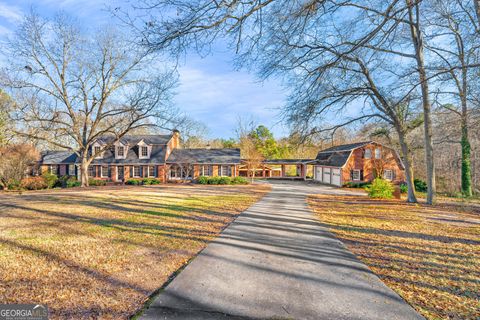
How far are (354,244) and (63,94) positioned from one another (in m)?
27.6

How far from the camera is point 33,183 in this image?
23234mm

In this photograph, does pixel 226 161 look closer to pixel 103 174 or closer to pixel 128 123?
pixel 128 123

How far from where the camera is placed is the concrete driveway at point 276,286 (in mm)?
3109

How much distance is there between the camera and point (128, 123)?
21.6 metres

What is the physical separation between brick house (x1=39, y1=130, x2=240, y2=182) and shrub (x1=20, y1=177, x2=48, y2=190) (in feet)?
16.4

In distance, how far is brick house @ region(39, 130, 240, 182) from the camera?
Answer: 95.0 ft

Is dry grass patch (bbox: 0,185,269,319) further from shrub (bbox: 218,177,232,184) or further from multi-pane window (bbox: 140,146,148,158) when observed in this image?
multi-pane window (bbox: 140,146,148,158)

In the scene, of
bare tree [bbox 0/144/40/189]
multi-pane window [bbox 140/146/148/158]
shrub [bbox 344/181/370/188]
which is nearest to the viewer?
bare tree [bbox 0/144/40/189]

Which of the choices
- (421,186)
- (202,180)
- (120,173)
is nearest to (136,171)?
(120,173)

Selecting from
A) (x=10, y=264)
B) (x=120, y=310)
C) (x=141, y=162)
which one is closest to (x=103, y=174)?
(x=141, y=162)

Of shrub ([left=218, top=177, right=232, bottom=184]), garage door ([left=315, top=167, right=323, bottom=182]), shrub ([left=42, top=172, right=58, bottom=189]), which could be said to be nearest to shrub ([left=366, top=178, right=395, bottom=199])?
shrub ([left=218, top=177, right=232, bottom=184])

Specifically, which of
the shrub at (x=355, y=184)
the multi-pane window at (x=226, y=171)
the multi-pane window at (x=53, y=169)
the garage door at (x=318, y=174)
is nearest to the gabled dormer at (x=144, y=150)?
the multi-pane window at (x=226, y=171)

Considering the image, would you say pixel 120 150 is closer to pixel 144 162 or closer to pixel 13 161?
pixel 144 162

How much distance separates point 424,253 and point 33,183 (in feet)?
103
